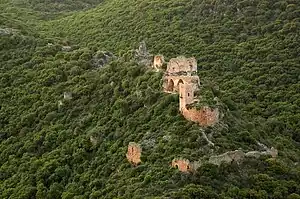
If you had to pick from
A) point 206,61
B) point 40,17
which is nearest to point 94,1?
point 40,17

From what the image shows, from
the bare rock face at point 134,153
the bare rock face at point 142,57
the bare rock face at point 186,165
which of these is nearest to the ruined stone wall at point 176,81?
the bare rock face at point 134,153

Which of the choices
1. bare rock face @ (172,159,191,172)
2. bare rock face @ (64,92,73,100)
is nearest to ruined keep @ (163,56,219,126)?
bare rock face @ (172,159,191,172)

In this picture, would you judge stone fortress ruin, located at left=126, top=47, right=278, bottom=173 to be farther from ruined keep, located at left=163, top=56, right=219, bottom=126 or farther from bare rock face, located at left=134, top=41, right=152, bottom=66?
bare rock face, located at left=134, top=41, right=152, bottom=66

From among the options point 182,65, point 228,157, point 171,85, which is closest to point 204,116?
point 228,157

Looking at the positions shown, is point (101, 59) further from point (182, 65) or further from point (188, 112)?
point (188, 112)

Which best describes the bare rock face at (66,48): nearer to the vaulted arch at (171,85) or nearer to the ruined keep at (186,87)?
the ruined keep at (186,87)

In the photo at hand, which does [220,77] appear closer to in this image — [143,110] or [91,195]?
[143,110]
